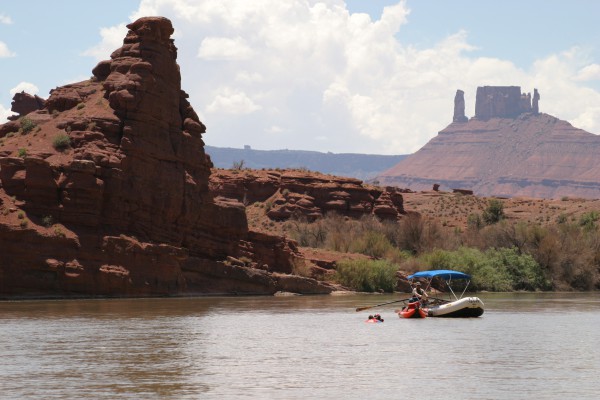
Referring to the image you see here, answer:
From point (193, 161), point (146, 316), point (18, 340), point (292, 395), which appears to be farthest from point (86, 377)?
point (193, 161)

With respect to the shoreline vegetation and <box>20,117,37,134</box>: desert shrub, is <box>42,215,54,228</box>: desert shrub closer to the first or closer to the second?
<box>20,117,37,134</box>: desert shrub

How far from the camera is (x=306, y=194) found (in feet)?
357

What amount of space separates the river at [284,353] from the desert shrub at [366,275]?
772 inches

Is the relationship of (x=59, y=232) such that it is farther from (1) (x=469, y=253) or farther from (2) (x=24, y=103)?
(1) (x=469, y=253)

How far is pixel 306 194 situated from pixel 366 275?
34196mm

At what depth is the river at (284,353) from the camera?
2627 centimetres

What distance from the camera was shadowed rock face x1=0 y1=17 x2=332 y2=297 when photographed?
5872 cm

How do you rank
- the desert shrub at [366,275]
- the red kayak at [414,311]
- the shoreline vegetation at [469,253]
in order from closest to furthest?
1. the red kayak at [414,311]
2. the desert shrub at [366,275]
3. the shoreline vegetation at [469,253]

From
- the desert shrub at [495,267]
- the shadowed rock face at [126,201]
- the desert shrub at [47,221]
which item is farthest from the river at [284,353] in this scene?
the desert shrub at [495,267]

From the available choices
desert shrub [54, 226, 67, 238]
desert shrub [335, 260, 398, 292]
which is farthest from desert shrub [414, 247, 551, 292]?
desert shrub [54, 226, 67, 238]

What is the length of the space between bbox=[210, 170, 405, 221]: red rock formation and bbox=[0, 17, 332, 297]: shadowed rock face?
3304 cm

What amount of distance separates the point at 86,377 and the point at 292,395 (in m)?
6.48

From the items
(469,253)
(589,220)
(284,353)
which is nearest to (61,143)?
(284,353)

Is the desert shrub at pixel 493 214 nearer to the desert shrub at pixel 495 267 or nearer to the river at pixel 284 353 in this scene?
the desert shrub at pixel 495 267
